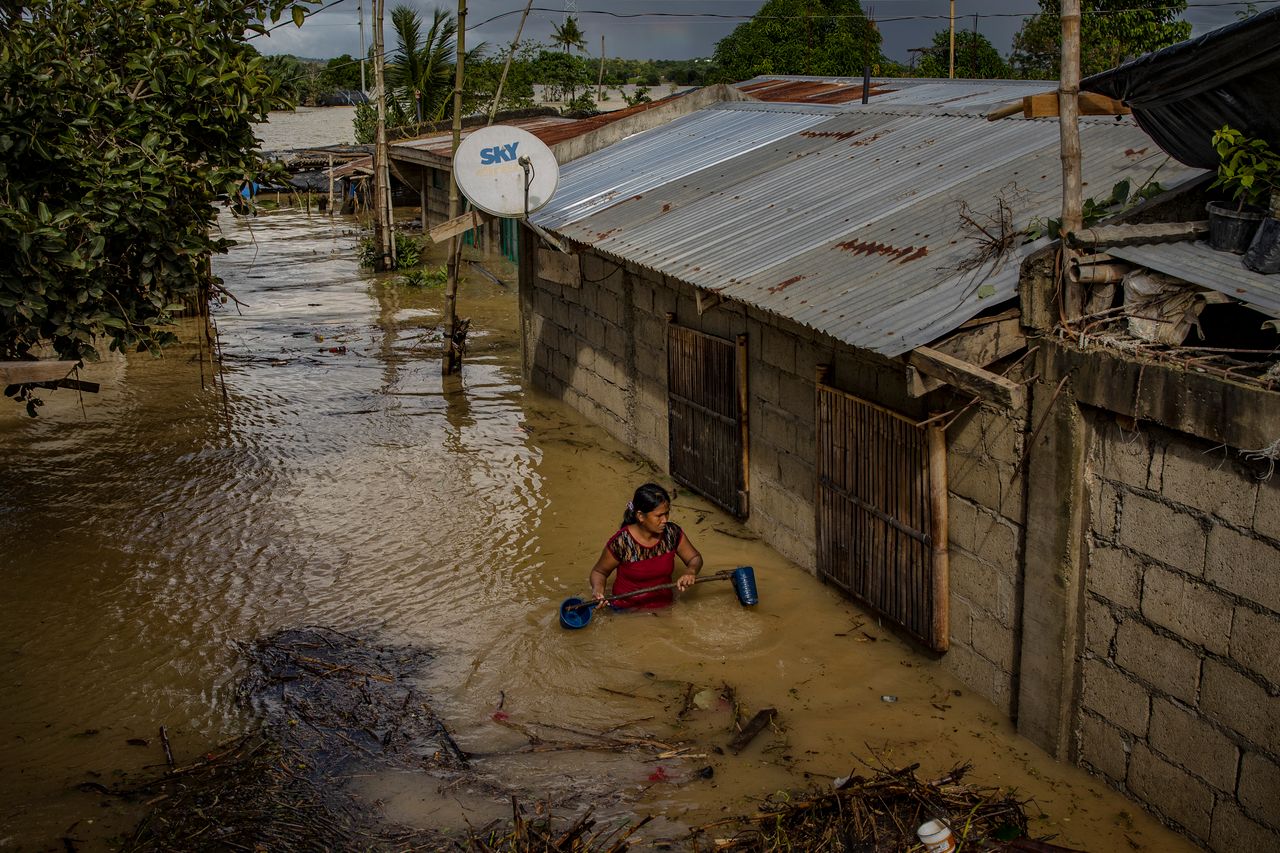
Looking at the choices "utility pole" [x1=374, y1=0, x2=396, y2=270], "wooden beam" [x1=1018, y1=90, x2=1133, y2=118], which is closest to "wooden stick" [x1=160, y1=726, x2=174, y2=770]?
"wooden beam" [x1=1018, y1=90, x2=1133, y2=118]

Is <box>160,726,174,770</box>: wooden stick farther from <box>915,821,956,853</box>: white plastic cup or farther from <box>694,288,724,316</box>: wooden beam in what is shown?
<box>694,288,724,316</box>: wooden beam

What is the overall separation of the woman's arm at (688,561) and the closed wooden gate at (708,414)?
171 centimetres

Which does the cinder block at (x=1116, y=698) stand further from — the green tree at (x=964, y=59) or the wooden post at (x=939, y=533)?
the green tree at (x=964, y=59)

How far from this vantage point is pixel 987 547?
6.11 meters

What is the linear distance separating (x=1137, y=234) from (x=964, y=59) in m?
36.5

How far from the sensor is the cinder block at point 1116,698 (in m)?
5.20

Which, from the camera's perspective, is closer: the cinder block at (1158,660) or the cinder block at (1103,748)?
the cinder block at (1158,660)

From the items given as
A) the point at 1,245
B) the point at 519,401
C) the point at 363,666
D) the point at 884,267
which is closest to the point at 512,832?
the point at 363,666

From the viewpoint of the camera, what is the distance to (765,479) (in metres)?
8.74

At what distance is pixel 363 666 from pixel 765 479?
3.36 m

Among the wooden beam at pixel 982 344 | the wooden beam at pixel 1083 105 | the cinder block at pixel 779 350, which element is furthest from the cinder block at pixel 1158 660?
the cinder block at pixel 779 350

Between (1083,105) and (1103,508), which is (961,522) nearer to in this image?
(1103,508)

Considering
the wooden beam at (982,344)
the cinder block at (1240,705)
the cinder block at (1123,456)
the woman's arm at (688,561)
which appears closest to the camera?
the cinder block at (1240,705)

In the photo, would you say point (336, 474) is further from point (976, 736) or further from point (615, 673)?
point (976, 736)
